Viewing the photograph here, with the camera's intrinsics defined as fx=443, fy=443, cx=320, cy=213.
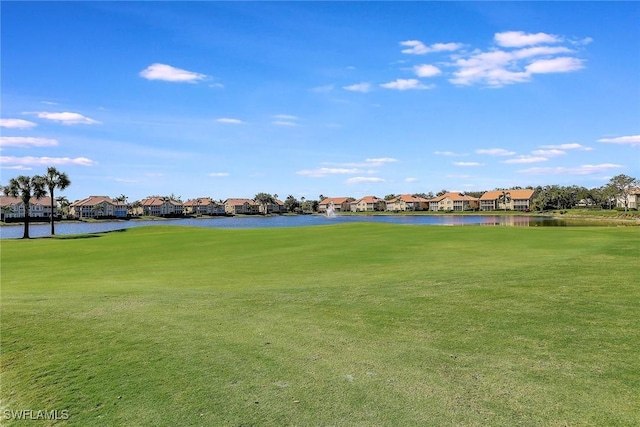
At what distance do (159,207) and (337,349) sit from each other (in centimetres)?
19446

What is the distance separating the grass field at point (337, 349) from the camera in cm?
473

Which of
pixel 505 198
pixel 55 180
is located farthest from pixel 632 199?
pixel 55 180

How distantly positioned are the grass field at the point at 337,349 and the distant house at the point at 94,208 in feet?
545

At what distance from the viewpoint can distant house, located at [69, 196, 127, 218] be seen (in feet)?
529

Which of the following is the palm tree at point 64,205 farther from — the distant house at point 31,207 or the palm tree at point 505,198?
the palm tree at point 505,198

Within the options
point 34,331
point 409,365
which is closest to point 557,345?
point 409,365

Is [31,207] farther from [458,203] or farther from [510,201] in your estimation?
[510,201]

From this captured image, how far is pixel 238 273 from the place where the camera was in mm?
15281

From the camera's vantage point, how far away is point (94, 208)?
16262cm

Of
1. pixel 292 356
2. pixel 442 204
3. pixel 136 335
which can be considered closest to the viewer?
pixel 292 356

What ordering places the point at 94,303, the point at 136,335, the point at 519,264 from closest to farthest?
the point at 136,335
the point at 94,303
the point at 519,264

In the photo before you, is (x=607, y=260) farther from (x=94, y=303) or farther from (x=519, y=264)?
(x=94, y=303)

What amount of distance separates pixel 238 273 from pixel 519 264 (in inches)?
371

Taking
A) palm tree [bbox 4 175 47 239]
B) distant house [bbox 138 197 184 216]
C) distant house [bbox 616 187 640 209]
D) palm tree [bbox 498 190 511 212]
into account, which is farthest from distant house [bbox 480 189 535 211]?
palm tree [bbox 4 175 47 239]
